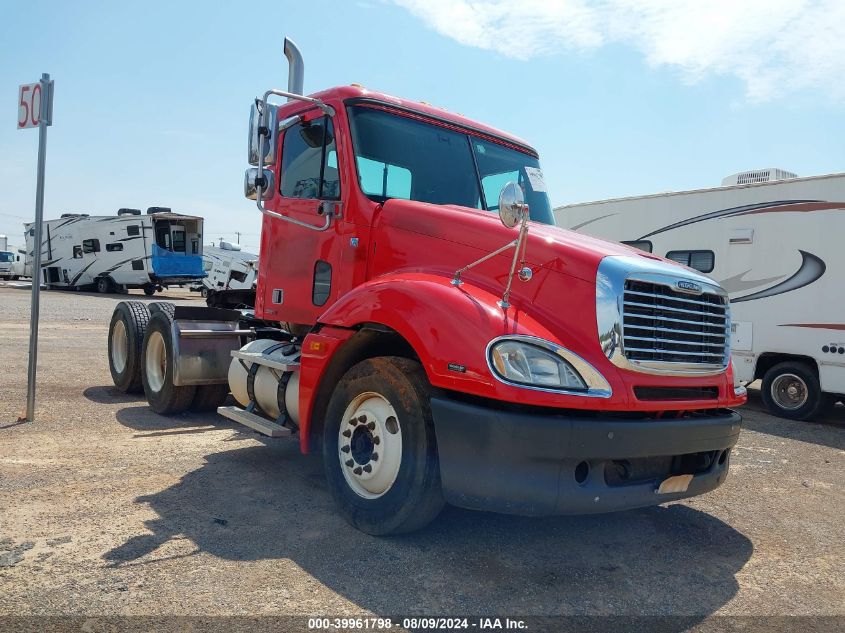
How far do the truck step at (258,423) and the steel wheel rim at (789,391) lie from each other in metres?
7.28

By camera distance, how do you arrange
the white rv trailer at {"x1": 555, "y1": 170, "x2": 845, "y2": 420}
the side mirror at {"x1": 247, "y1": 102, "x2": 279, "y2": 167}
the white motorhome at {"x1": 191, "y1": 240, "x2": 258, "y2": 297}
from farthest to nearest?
1. the white motorhome at {"x1": 191, "y1": 240, "x2": 258, "y2": 297}
2. the white rv trailer at {"x1": 555, "y1": 170, "x2": 845, "y2": 420}
3. the side mirror at {"x1": 247, "y1": 102, "x2": 279, "y2": 167}

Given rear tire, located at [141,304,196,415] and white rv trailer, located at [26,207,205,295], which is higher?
white rv trailer, located at [26,207,205,295]

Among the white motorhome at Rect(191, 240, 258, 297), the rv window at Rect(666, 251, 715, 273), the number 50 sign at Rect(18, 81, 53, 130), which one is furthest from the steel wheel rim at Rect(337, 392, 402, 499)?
the white motorhome at Rect(191, 240, 258, 297)

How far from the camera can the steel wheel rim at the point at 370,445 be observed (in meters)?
4.11

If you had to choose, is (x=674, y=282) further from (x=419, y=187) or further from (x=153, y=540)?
(x=153, y=540)

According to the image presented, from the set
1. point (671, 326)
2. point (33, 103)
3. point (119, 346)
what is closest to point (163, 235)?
point (119, 346)

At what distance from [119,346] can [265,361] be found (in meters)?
4.06

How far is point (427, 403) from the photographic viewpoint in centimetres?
392

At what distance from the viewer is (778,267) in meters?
9.62

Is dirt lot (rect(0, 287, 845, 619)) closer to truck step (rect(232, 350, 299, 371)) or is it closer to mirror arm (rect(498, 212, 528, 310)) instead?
truck step (rect(232, 350, 299, 371))

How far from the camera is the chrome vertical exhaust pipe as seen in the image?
6152 mm

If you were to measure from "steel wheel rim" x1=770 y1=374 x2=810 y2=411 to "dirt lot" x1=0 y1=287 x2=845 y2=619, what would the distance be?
126 inches

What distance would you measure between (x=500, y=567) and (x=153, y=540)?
6.41ft

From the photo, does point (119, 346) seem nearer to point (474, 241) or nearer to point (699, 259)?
point (474, 241)
